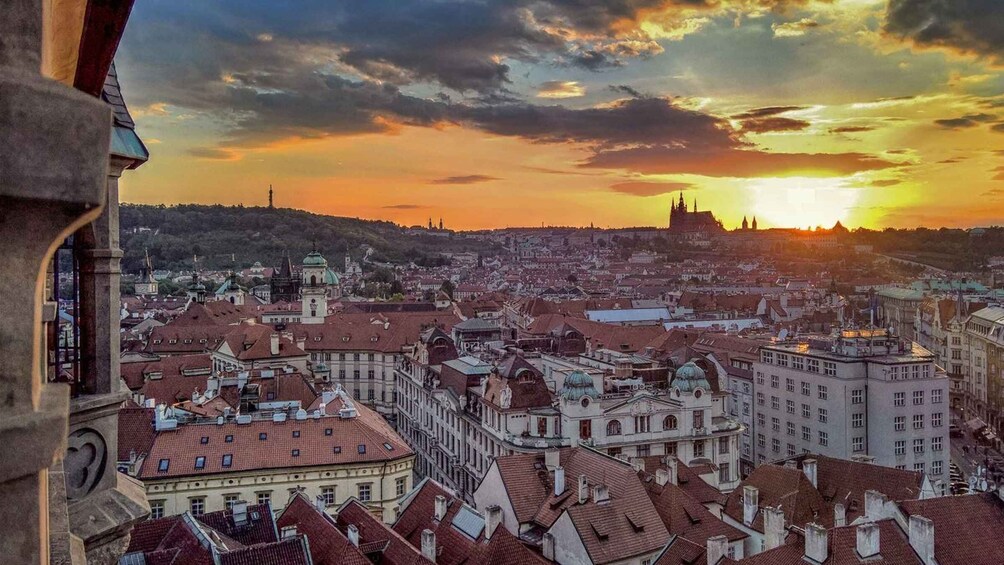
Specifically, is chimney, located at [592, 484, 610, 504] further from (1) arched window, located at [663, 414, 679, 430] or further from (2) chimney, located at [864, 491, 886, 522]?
(1) arched window, located at [663, 414, 679, 430]

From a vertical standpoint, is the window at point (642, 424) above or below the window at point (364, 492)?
above

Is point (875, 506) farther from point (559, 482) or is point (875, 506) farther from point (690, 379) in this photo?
point (690, 379)

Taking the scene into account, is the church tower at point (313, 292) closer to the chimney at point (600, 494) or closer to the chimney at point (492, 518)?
the chimney at point (492, 518)

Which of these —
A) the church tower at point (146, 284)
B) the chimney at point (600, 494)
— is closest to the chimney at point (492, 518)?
the chimney at point (600, 494)

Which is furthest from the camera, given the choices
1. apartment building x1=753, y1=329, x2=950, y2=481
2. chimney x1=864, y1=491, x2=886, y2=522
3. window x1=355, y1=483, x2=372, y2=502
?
apartment building x1=753, y1=329, x2=950, y2=481

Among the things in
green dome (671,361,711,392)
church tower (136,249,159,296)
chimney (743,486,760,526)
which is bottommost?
chimney (743,486,760,526)

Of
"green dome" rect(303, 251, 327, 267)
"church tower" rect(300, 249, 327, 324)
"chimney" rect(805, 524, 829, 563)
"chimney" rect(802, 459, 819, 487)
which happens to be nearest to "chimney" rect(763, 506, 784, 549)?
"chimney" rect(805, 524, 829, 563)
